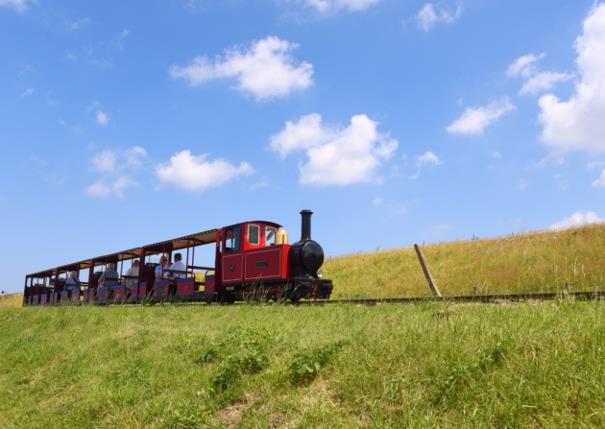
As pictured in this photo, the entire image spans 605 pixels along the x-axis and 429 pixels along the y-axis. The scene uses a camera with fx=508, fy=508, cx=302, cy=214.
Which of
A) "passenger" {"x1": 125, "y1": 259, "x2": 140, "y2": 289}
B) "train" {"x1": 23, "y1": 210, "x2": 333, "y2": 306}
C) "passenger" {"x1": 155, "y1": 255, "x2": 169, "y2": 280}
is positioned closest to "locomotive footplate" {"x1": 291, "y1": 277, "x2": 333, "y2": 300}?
"train" {"x1": 23, "y1": 210, "x2": 333, "y2": 306}

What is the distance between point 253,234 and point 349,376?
1224 centimetres

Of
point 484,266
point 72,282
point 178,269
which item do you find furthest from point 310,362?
point 72,282

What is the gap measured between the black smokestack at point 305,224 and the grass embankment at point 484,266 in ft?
13.6

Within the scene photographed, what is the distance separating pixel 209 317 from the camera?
11.0 meters

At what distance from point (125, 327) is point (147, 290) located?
10.4 meters

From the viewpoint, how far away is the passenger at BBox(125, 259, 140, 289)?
70.4ft

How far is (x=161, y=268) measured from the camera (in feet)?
63.5

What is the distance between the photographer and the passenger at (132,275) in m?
21.5

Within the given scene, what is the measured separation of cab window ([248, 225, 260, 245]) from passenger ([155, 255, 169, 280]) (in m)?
4.34

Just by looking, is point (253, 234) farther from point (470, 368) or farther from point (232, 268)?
point (470, 368)

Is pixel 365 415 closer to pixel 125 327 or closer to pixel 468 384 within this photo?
pixel 468 384

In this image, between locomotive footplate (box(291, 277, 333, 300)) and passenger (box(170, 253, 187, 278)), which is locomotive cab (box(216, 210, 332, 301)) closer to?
locomotive footplate (box(291, 277, 333, 300))

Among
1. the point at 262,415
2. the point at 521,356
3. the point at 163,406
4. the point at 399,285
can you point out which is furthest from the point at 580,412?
the point at 399,285

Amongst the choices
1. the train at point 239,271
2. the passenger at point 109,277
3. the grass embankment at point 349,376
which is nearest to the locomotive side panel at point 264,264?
the train at point 239,271
